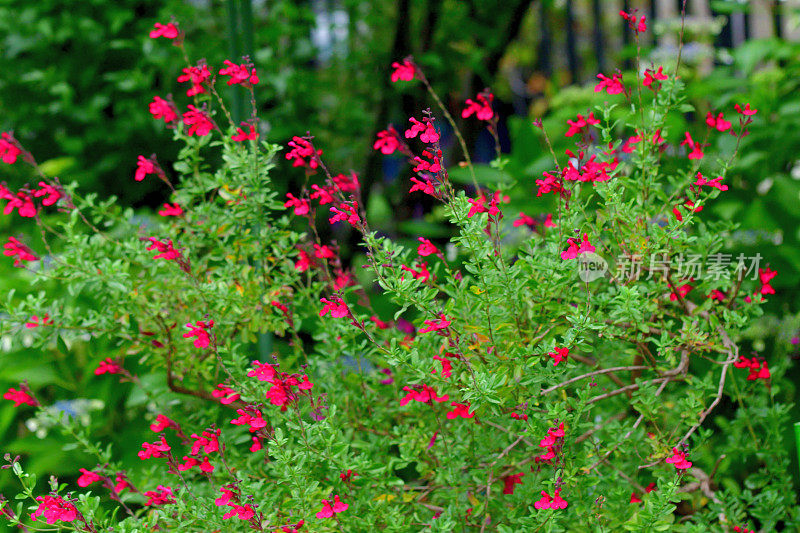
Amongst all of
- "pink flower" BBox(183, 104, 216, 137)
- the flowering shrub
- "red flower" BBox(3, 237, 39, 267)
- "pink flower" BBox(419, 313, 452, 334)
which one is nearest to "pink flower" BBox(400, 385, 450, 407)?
the flowering shrub

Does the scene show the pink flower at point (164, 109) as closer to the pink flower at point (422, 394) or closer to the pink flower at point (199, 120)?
the pink flower at point (199, 120)

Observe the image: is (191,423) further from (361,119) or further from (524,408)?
(361,119)

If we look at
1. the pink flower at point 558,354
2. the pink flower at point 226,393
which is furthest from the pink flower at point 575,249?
the pink flower at point 226,393

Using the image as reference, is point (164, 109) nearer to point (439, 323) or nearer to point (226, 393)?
point (226, 393)

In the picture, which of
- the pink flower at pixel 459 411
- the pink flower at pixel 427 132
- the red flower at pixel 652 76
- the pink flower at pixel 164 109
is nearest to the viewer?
the pink flower at pixel 427 132

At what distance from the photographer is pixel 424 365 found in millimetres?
1309

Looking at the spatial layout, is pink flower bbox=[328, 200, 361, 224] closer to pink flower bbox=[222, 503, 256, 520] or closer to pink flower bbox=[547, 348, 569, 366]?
pink flower bbox=[547, 348, 569, 366]

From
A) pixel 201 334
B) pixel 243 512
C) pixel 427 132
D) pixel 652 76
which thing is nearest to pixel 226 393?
pixel 201 334

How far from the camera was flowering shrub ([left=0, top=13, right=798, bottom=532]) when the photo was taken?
129 cm

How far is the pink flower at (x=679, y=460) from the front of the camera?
1.28m

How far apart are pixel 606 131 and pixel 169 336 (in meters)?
0.92

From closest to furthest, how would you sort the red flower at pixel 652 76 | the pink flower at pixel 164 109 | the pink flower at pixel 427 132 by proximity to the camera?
1. the pink flower at pixel 427 132
2. the red flower at pixel 652 76
3. the pink flower at pixel 164 109

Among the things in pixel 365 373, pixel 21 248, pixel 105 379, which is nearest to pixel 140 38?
pixel 105 379

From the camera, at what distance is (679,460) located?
129 centimetres
